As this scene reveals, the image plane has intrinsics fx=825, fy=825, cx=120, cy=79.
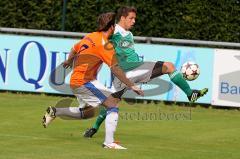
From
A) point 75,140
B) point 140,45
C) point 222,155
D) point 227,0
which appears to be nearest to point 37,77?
point 140,45

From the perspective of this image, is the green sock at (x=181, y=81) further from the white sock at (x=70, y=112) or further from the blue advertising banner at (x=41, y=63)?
the blue advertising banner at (x=41, y=63)

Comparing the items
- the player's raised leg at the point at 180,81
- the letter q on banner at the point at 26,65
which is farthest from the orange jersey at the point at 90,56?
the letter q on banner at the point at 26,65

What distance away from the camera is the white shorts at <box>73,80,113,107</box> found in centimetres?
1168

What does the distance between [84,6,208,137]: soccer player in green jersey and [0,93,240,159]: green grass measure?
0.72 metres

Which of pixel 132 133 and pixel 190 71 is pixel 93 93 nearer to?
pixel 132 133

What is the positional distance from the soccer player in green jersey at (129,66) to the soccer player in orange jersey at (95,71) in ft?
1.00

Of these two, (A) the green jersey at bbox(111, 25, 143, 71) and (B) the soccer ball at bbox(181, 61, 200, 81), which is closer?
(A) the green jersey at bbox(111, 25, 143, 71)

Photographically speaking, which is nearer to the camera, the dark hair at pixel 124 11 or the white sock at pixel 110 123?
the white sock at pixel 110 123

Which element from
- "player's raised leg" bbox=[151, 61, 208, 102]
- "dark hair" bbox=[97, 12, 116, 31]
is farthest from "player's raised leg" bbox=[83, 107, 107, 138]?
"dark hair" bbox=[97, 12, 116, 31]

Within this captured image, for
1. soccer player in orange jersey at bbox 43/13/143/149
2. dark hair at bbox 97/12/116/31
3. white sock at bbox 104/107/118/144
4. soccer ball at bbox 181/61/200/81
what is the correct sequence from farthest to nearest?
soccer ball at bbox 181/61/200/81 → dark hair at bbox 97/12/116/31 → soccer player in orange jersey at bbox 43/13/143/149 → white sock at bbox 104/107/118/144

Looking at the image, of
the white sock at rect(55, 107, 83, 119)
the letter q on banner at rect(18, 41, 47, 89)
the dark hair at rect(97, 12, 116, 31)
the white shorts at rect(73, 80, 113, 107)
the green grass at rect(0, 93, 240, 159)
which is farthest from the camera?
the letter q on banner at rect(18, 41, 47, 89)

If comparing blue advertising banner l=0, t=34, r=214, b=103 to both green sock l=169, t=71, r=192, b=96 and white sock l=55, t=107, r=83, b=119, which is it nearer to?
green sock l=169, t=71, r=192, b=96

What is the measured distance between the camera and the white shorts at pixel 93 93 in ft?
38.3

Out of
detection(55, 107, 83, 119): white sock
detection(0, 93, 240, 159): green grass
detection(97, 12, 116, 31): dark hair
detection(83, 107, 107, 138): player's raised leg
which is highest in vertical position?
detection(97, 12, 116, 31): dark hair
